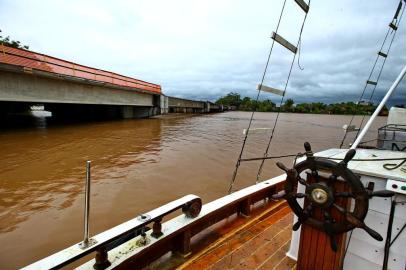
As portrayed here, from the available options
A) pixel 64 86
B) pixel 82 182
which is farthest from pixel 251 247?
pixel 64 86

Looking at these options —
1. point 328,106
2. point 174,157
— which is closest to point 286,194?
point 174,157

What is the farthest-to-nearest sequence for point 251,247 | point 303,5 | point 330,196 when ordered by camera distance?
point 303,5 < point 251,247 < point 330,196

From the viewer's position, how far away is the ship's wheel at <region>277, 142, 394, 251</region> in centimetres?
201

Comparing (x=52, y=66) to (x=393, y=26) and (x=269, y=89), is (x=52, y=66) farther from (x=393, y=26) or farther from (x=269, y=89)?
(x=393, y=26)

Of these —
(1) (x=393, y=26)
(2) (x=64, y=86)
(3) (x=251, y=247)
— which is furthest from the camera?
(2) (x=64, y=86)

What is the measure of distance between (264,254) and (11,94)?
45.9 feet

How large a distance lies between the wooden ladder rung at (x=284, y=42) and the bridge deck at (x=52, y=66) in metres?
12.3

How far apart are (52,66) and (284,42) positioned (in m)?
13.3

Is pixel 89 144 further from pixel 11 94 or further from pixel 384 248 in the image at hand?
pixel 384 248

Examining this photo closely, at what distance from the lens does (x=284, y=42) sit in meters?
4.43

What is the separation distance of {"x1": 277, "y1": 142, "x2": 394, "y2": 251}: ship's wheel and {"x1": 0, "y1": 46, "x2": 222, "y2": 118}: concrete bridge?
44.3 ft

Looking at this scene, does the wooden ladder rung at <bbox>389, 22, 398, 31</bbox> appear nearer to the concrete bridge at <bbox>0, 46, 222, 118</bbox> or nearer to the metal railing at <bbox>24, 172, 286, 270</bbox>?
the metal railing at <bbox>24, 172, 286, 270</bbox>

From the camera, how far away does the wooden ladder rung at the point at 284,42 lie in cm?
416

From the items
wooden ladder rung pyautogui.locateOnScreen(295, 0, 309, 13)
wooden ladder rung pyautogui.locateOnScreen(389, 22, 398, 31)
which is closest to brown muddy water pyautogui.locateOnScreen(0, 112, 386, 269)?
wooden ladder rung pyautogui.locateOnScreen(295, 0, 309, 13)
